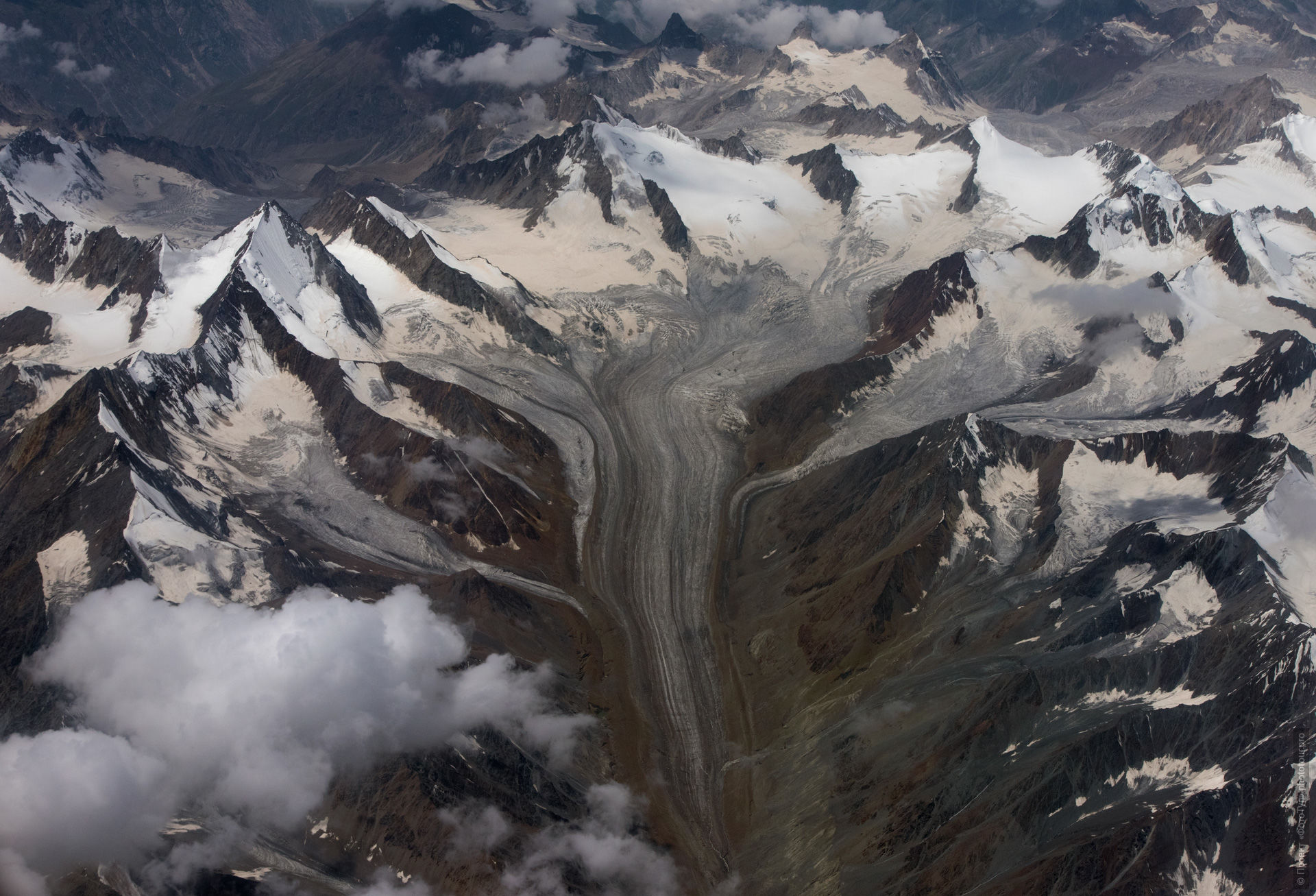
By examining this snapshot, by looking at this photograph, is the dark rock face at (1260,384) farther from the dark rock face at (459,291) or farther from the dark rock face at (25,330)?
the dark rock face at (25,330)

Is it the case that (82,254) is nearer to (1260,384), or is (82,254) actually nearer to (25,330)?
(25,330)

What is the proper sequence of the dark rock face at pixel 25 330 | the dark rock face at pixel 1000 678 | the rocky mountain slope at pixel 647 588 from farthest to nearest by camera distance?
1. the dark rock face at pixel 25 330
2. the rocky mountain slope at pixel 647 588
3. the dark rock face at pixel 1000 678

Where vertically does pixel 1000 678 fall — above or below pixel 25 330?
below

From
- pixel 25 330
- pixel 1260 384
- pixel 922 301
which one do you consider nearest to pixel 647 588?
pixel 1260 384

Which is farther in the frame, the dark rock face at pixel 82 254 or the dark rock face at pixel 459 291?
the dark rock face at pixel 459 291

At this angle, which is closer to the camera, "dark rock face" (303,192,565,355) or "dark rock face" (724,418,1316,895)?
"dark rock face" (724,418,1316,895)

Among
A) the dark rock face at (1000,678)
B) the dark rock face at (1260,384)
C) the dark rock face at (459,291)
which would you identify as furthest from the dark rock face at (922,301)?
the dark rock face at (459,291)

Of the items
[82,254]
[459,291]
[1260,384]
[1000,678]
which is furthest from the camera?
[82,254]

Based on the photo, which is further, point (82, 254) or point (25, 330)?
point (82, 254)

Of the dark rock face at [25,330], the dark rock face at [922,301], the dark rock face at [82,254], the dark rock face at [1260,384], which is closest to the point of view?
the dark rock face at [1260,384]

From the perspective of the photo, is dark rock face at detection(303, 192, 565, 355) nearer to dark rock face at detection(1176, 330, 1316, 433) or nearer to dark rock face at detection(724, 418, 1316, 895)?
dark rock face at detection(724, 418, 1316, 895)

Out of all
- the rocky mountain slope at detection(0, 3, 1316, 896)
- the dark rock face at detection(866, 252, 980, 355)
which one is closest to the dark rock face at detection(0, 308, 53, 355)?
the rocky mountain slope at detection(0, 3, 1316, 896)

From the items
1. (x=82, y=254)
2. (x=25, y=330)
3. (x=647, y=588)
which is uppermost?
(x=82, y=254)
